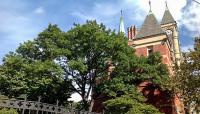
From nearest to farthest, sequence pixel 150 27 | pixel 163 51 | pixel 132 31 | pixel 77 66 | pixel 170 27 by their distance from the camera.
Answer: pixel 77 66
pixel 163 51
pixel 150 27
pixel 132 31
pixel 170 27

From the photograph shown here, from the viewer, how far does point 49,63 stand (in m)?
25.1

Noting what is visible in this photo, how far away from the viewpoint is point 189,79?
24.0m

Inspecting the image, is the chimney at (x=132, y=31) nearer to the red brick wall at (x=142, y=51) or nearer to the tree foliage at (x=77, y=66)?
the red brick wall at (x=142, y=51)

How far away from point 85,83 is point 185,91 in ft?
30.3

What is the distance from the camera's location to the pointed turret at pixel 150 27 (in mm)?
34537

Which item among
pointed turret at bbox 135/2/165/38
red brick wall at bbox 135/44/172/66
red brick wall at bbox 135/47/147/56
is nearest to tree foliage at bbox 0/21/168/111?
red brick wall at bbox 135/44/172/66

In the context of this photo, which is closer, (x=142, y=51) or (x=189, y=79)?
(x=189, y=79)

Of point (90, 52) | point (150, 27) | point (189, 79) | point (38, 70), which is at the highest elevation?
point (150, 27)

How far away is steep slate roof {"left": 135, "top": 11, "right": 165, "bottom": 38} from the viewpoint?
34562mm

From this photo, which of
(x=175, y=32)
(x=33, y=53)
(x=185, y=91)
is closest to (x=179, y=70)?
(x=185, y=91)

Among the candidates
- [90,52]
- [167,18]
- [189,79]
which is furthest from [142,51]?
[167,18]

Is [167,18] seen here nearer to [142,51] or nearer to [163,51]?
[142,51]

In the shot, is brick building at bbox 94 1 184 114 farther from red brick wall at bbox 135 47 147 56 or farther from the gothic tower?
the gothic tower

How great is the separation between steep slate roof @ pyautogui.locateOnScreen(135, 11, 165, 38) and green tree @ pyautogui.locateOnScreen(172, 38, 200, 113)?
31.5 feet
